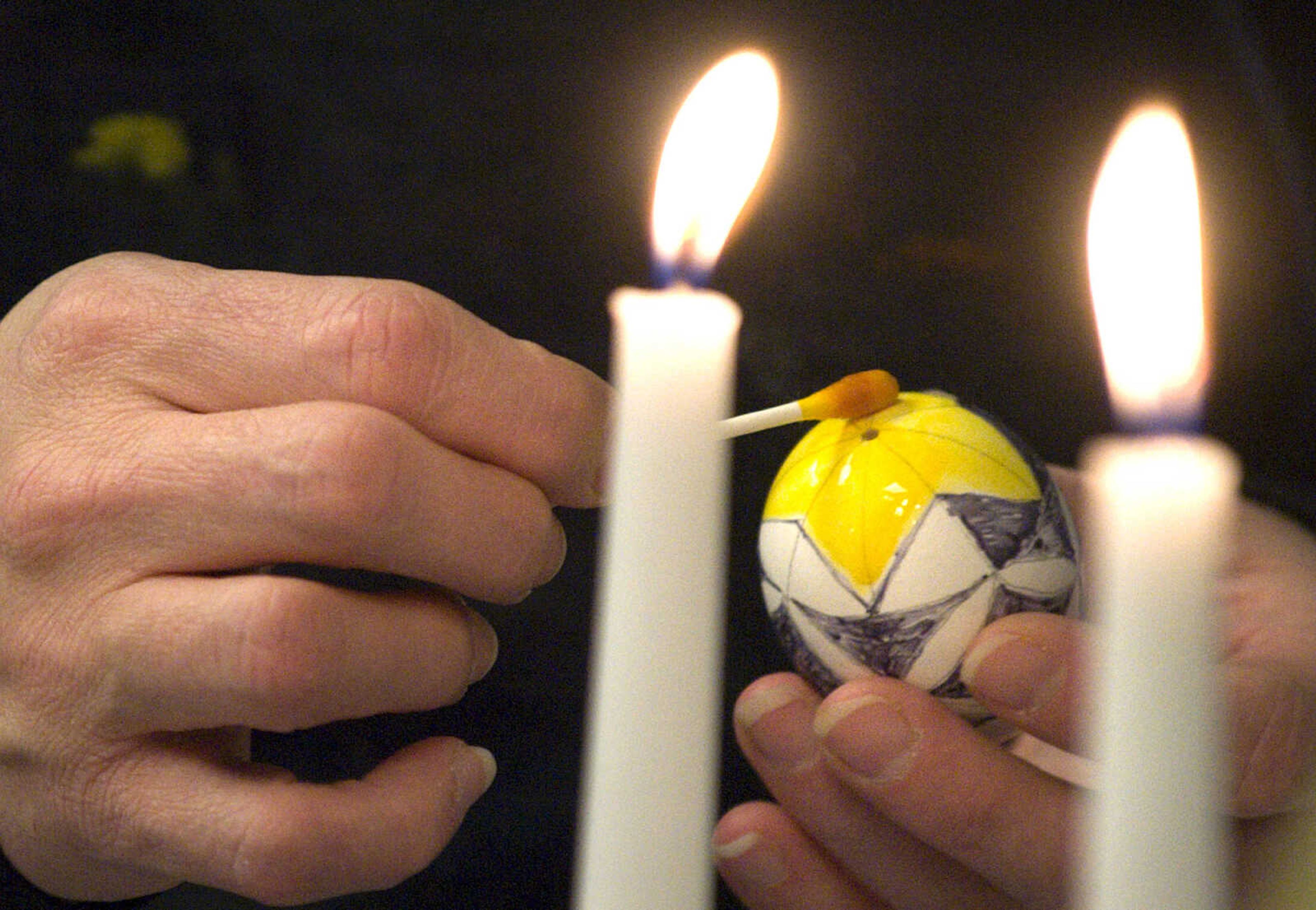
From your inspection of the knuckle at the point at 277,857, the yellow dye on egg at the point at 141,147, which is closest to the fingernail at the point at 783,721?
the knuckle at the point at 277,857

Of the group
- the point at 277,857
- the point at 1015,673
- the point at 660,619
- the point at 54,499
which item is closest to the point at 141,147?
the point at 54,499

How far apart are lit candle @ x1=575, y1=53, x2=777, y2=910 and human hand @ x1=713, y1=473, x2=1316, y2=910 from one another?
481 millimetres

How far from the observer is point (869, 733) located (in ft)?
2.62

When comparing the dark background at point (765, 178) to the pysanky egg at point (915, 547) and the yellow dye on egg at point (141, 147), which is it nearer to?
the yellow dye on egg at point (141, 147)

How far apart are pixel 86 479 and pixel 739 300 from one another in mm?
819

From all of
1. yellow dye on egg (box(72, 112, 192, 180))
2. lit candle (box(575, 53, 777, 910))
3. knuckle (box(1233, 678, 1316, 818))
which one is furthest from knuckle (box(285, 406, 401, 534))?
yellow dye on egg (box(72, 112, 192, 180))

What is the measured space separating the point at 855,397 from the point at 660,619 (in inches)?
21.0

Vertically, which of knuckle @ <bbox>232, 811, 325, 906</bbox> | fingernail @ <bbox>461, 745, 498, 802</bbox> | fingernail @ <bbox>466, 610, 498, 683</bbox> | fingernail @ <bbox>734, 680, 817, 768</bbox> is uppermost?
fingernail @ <bbox>466, 610, 498, 683</bbox>

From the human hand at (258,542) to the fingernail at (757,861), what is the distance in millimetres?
254

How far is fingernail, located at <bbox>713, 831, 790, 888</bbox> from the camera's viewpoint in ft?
3.22

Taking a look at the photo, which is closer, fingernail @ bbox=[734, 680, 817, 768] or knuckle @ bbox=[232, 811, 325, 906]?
knuckle @ bbox=[232, 811, 325, 906]

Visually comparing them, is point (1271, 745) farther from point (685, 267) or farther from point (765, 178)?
point (765, 178)

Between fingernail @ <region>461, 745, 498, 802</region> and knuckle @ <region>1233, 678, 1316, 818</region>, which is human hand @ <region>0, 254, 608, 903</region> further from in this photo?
Answer: knuckle @ <region>1233, 678, 1316, 818</region>

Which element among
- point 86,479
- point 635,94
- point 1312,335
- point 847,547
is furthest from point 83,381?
point 1312,335
